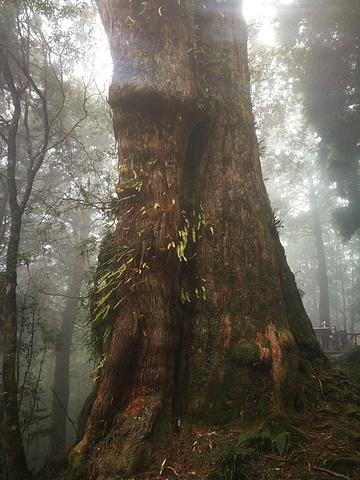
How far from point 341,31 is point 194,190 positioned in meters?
10.6

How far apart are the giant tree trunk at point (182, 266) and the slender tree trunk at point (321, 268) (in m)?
19.5

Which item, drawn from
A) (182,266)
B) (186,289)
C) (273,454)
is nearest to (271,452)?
(273,454)

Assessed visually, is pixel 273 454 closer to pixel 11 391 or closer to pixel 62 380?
pixel 11 391

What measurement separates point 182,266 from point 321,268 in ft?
79.3

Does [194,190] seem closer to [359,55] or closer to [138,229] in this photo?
[138,229]

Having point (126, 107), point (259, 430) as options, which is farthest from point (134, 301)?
point (126, 107)

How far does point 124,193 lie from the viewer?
12.6 feet

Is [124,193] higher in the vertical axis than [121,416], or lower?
higher

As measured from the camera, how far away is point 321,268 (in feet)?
83.1

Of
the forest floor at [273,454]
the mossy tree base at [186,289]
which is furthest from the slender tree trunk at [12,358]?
the forest floor at [273,454]

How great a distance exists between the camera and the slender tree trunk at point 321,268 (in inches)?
906

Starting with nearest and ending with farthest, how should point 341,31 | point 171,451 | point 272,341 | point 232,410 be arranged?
point 171,451 < point 232,410 < point 272,341 < point 341,31

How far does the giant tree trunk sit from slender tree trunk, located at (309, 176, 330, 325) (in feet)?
64.1

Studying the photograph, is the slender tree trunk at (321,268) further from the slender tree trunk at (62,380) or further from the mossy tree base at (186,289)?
the mossy tree base at (186,289)
